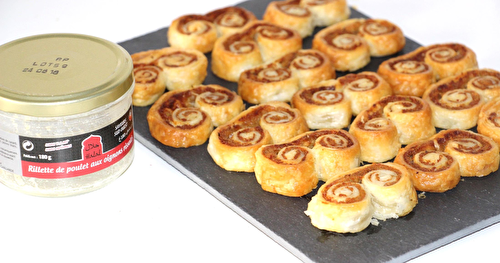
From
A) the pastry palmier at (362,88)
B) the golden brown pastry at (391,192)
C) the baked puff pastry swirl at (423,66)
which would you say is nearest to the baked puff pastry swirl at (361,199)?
the golden brown pastry at (391,192)

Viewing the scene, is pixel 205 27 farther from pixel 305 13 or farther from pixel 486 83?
pixel 486 83

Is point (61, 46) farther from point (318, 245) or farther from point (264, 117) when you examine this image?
point (318, 245)

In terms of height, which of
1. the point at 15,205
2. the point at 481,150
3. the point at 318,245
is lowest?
the point at 15,205

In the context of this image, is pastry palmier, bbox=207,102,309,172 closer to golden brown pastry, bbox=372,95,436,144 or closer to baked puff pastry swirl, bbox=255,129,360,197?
baked puff pastry swirl, bbox=255,129,360,197

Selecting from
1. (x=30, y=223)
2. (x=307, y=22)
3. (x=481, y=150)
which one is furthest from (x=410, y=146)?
(x=30, y=223)

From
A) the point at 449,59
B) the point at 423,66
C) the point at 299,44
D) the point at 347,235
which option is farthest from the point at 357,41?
the point at 347,235

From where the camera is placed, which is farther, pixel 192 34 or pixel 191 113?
pixel 192 34
